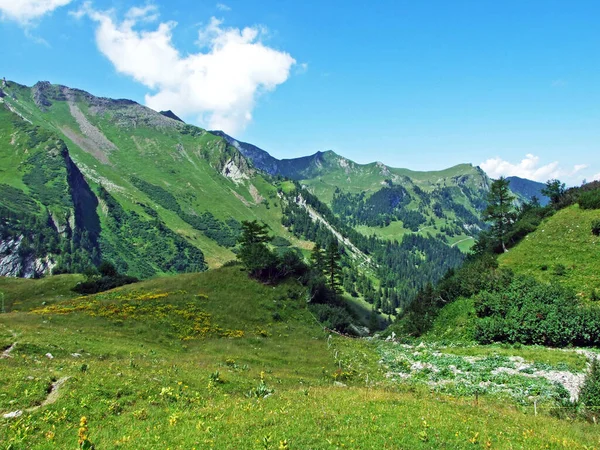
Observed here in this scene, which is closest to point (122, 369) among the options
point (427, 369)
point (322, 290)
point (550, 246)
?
point (427, 369)

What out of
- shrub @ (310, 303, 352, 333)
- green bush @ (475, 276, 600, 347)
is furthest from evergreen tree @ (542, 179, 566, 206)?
shrub @ (310, 303, 352, 333)

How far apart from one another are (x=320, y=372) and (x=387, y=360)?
336 inches

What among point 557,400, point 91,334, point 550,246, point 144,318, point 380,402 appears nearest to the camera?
point 380,402

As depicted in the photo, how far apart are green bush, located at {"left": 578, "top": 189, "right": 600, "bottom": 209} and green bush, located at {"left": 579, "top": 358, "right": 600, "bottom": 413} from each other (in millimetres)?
47602

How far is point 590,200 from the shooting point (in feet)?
192

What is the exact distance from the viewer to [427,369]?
110 feet

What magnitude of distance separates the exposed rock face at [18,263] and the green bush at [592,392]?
209 meters

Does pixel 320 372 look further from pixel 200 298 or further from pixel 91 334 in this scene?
pixel 200 298

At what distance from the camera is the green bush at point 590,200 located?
5775 cm

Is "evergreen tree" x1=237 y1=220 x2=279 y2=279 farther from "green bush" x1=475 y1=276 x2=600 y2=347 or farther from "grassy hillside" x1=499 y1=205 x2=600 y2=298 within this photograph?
"grassy hillside" x1=499 y1=205 x2=600 y2=298

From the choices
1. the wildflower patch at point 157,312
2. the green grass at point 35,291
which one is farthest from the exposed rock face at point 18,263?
the wildflower patch at point 157,312

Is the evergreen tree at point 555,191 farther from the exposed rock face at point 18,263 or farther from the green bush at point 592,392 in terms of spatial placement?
the exposed rock face at point 18,263

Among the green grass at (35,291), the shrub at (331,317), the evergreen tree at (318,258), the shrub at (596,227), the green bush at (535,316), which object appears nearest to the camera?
the green bush at (535,316)

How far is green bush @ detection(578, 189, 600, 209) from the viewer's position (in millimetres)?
57750
